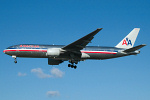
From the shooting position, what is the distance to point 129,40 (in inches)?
2165

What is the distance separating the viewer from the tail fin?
53.9 meters

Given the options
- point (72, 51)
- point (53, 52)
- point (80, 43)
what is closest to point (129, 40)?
point (80, 43)

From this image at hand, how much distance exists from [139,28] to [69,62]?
15542 mm

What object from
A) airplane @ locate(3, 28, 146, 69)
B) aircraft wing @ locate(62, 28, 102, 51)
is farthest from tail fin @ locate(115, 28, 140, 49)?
Result: aircraft wing @ locate(62, 28, 102, 51)

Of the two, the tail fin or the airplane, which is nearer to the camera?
the airplane

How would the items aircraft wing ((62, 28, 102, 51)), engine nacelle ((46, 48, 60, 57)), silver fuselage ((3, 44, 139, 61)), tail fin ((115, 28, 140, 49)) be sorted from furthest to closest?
tail fin ((115, 28, 140, 49)) < silver fuselage ((3, 44, 139, 61)) < engine nacelle ((46, 48, 60, 57)) < aircraft wing ((62, 28, 102, 51))

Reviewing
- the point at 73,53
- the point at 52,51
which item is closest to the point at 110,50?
the point at 73,53

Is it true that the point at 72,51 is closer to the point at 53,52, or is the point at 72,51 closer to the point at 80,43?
the point at 80,43

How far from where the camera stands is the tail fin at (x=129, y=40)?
53.9 metres

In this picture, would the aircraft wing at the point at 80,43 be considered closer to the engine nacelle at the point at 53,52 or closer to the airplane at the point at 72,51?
the airplane at the point at 72,51

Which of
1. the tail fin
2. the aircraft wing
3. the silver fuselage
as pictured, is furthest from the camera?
the tail fin

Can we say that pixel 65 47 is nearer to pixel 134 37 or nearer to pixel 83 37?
pixel 83 37

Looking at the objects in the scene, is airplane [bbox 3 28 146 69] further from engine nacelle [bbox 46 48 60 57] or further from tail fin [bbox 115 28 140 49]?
tail fin [bbox 115 28 140 49]

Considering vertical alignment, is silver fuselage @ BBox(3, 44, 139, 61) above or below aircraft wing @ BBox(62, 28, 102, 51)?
below
